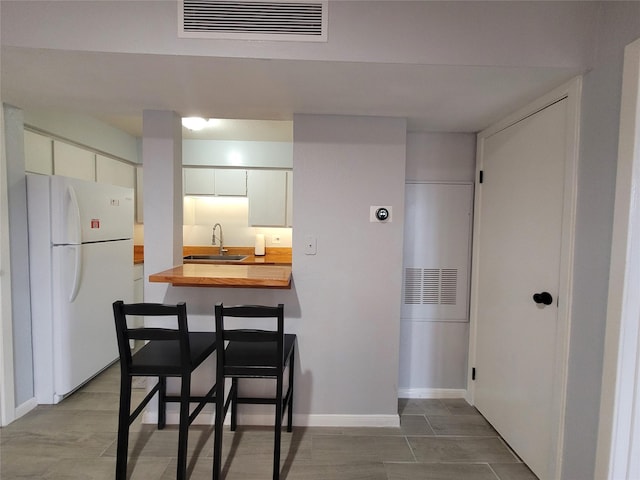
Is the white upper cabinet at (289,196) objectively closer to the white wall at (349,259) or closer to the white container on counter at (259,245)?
the white container on counter at (259,245)

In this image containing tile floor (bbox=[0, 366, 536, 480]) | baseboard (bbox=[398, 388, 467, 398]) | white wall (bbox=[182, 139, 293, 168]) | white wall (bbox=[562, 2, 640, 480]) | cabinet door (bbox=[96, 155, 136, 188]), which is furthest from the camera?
white wall (bbox=[182, 139, 293, 168])

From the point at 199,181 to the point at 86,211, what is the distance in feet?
4.79

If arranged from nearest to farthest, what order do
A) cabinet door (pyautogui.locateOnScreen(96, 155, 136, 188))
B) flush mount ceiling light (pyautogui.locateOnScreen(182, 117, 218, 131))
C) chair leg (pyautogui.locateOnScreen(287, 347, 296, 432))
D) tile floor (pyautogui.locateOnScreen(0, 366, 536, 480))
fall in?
1. tile floor (pyautogui.locateOnScreen(0, 366, 536, 480))
2. chair leg (pyautogui.locateOnScreen(287, 347, 296, 432))
3. flush mount ceiling light (pyautogui.locateOnScreen(182, 117, 218, 131))
4. cabinet door (pyautogui.locateOnScreen(96, 155, 136, 188))

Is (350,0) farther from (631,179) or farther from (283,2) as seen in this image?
(631,179)

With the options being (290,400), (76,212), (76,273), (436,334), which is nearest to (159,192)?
(76,212)

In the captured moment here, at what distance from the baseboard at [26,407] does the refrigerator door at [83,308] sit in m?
0.12

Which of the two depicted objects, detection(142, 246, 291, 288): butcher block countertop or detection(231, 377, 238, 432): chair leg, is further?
detection(231, 377, 238, 432): chair leg

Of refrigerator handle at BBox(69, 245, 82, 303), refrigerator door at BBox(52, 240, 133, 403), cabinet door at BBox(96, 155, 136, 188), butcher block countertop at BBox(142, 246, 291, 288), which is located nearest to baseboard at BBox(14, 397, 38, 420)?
refrigerator door at BBox(52, 240, 133, 403)

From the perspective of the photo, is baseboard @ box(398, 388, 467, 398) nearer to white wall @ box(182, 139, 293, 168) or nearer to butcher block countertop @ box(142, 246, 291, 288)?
butcher block countertop @ box(142, 246, 291, 288)

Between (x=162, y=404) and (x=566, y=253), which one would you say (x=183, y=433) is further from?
(x=566, y=253)

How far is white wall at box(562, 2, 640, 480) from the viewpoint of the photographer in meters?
1.30

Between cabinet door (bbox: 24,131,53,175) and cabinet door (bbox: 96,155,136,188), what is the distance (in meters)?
0.59

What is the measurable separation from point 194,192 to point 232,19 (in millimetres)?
2630

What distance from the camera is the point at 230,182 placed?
3.71 metres
